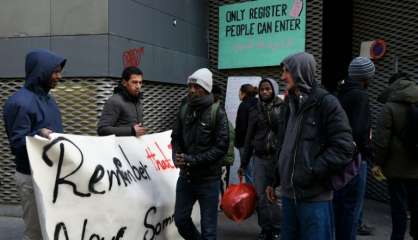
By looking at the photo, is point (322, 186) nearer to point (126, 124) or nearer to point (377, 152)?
point (377, 152)

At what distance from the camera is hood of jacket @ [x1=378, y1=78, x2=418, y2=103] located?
509cm

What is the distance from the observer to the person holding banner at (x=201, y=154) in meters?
4.52

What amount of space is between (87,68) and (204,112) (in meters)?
2.60

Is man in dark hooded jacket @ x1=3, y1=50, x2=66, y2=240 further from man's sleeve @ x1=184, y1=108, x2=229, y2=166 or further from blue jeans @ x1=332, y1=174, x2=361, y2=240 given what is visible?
blue jeans @ x1=332, y1=174, x2=361, y2=240

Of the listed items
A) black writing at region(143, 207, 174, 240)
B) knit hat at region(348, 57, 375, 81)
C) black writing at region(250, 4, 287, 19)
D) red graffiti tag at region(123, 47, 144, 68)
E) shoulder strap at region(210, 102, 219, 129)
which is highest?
black writing at region(250, 4, 287, 19)

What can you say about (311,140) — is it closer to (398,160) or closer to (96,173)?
(96,173)

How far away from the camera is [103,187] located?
165 inches

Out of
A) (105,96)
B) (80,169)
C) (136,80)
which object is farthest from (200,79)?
(105,96)

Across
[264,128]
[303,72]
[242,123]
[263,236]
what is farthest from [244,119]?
[303,72]

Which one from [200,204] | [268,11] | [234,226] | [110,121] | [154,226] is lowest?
[234,226]

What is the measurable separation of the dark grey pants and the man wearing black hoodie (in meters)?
2.03

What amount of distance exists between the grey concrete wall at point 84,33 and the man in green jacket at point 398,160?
11.1 feet

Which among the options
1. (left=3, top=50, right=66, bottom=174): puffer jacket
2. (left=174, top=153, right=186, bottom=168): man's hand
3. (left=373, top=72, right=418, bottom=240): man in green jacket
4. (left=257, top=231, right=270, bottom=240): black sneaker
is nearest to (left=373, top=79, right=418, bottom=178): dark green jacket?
(left=373, top=72, right=418, bottom=240): man in green jacket

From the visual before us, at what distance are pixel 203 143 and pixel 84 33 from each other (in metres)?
2.88
